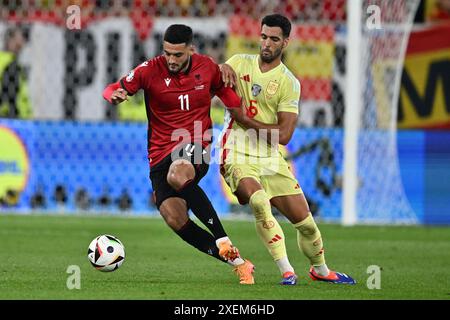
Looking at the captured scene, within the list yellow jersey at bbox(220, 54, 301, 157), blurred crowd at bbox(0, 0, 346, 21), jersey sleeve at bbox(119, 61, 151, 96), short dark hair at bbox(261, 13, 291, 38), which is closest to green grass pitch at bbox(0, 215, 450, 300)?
yellow jersey at bbox(220, 54, 301, 157)

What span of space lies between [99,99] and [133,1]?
6.46ft

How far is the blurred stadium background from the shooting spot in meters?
15.9

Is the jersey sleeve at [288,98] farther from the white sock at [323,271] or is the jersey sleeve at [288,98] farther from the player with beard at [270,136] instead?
the white sock at [323,271]

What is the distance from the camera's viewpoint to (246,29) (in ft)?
55.2

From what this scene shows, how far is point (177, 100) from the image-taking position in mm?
8867

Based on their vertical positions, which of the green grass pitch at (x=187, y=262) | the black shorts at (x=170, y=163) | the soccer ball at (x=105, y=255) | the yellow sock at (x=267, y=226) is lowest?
the green grass pitch at (x=187, y=262)

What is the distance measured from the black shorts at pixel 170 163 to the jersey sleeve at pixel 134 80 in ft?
1.98

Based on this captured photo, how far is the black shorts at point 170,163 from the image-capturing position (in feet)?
28.6

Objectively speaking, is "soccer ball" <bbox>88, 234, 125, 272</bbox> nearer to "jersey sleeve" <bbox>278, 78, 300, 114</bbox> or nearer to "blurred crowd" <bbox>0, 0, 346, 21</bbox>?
"jersey sleeve" <bbox>278, 78, 300, 114</bbox>

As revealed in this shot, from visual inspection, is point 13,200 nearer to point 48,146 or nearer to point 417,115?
point 48,146

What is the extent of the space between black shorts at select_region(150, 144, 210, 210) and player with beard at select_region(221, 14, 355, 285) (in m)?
0.18

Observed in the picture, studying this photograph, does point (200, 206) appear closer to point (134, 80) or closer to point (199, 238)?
point (199, 238)

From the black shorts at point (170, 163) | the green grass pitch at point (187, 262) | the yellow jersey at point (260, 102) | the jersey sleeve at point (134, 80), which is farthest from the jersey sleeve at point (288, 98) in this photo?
the green grass pitch at point (187, 262)
